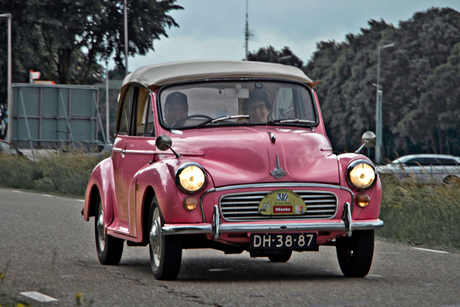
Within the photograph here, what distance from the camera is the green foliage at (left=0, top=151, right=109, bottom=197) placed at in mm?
22641

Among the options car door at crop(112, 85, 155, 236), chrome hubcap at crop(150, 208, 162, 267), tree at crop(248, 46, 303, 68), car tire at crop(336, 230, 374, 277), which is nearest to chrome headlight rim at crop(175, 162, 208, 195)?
chrome hubcap at crop(150, 208, 162, 267)

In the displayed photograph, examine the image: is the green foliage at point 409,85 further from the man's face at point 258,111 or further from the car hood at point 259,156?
the car hood at point 259,156

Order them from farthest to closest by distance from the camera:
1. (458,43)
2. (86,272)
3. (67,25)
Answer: (458,43) → (67,25) → (86,272)

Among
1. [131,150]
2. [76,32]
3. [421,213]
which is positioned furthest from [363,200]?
[76,32]

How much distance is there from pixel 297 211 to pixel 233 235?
55 centimetres

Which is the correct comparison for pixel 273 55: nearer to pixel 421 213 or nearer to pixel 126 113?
pixel 421 213

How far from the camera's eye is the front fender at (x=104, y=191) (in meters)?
8.73

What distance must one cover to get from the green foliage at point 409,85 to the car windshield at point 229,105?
4871 cm

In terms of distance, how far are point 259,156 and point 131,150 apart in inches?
64.8

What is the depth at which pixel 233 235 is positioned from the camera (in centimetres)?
693

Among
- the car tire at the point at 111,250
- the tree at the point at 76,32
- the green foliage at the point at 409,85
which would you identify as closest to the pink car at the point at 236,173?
the car tire at the point at 111,250

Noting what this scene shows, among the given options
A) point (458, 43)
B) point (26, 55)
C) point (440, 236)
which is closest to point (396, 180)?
point (440, 236)

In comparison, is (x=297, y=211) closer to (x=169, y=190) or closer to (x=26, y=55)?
(x=169, y=190)

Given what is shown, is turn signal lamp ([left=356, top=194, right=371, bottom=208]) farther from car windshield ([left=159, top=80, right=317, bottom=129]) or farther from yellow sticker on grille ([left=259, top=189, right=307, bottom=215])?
car windshield ([left=159, top=80, right=317, bottom=129])
